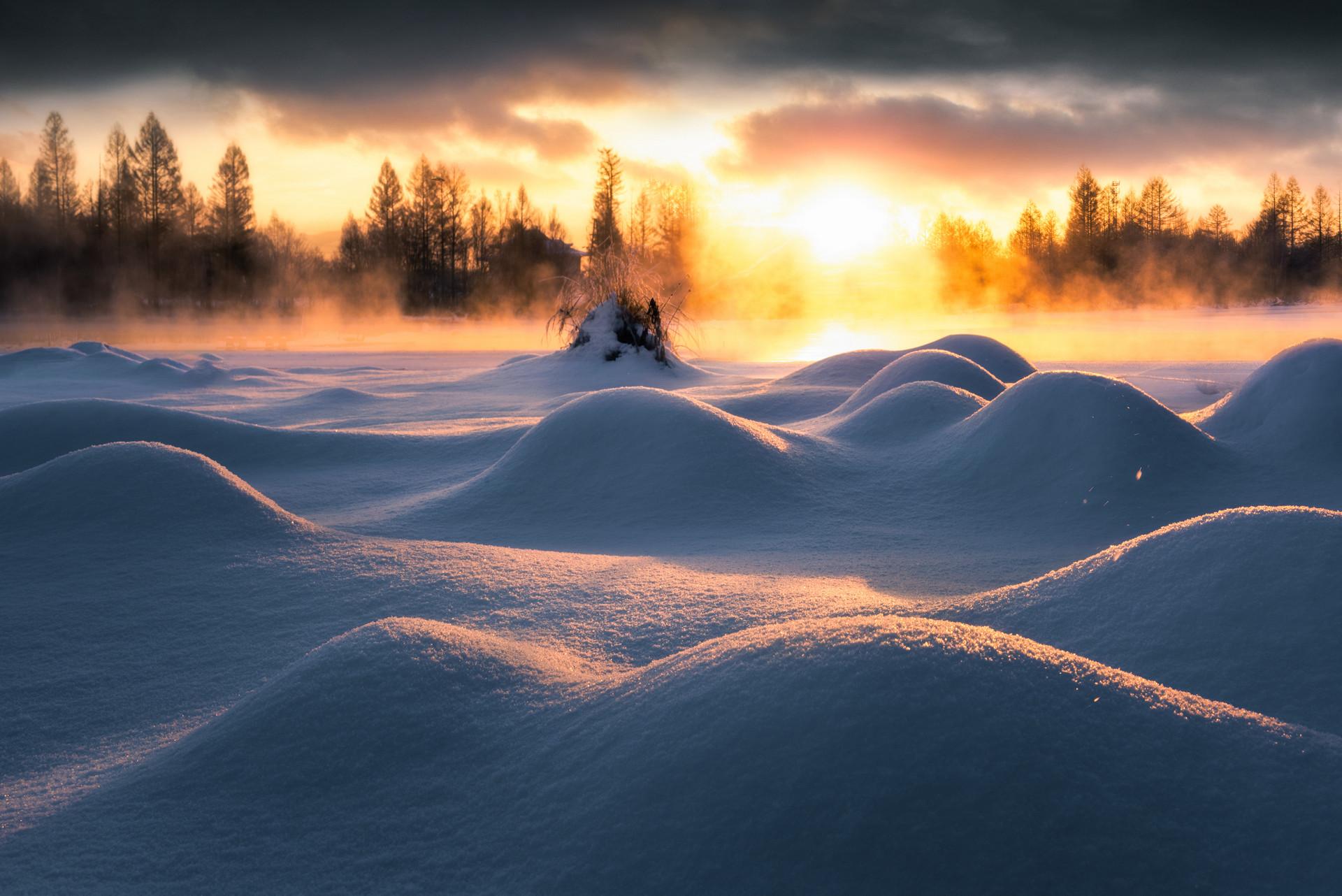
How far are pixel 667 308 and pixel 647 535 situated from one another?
23.6ft

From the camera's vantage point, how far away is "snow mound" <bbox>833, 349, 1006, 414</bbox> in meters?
7.02

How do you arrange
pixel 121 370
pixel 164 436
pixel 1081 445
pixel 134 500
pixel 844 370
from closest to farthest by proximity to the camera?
pixel 134 500
pixel 1081 445
pixel 164 436
pixel 844 370
pixel 121 370

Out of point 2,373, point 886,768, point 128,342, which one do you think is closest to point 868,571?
point 886,768

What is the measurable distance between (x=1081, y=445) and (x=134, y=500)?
428 cm

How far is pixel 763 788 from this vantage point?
1342 mm

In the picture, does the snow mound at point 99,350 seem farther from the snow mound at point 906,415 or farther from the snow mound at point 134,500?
the snow mound at point 906,415

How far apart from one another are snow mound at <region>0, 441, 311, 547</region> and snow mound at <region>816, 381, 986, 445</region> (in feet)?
10.8

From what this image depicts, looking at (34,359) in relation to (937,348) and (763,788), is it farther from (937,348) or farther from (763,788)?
(763,788)

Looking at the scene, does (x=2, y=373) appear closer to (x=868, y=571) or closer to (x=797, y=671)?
(x=868, y=571)

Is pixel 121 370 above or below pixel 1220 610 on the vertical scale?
above

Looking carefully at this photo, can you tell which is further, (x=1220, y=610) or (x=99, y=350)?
(x=99, y=350)

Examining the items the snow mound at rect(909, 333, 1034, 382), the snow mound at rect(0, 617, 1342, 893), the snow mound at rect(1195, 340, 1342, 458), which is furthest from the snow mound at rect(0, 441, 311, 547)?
the snow mound at rect(909, 333, 1034, 382)

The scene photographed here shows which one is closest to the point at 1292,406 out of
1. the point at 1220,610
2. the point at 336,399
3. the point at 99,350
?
the point at 1220,610

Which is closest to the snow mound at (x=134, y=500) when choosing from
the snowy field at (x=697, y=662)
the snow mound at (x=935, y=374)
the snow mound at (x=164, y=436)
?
the snowy field at (x=697, y=662)
